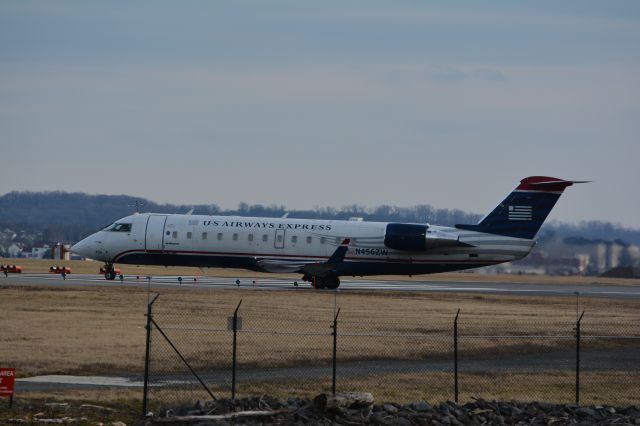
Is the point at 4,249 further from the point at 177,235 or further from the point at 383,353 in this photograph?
the point at 383,353

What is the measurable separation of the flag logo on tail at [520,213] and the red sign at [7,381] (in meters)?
36.1

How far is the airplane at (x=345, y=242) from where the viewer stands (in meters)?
53.6

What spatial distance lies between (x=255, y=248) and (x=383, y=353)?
22625mm

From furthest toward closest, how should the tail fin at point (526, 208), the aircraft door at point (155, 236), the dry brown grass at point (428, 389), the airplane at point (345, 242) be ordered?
the aircraft door at point (155, 236) → the tail fin at point (526, 208) → the airplane at point (345, 242) → the dry brown grass at point (428, 389)

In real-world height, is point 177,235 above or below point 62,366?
above

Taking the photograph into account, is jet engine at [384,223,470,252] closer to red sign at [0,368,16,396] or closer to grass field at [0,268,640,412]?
grass field at [0,268,640,412]

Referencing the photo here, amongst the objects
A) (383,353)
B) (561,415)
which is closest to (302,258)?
(383,353)

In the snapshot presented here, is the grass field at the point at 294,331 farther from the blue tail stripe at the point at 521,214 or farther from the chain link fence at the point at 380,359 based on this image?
the blue tail stripe at the point at 521,214

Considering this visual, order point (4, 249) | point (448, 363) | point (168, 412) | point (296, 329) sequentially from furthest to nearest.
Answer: point (4, 249) → point (296, 329) → point (448, 363) → point (168, 412)

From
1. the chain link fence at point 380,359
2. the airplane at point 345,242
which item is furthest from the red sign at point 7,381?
the airplane at point 345,242

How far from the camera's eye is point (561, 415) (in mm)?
22328

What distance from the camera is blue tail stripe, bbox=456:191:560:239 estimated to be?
54.2 meters

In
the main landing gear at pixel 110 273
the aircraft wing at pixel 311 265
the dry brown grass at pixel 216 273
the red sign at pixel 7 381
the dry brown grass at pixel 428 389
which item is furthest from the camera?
the dry brown grass at pixel 216 273

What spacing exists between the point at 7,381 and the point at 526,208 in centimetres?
3634
